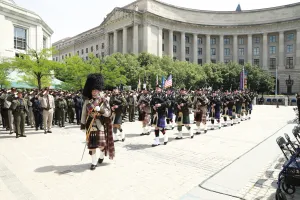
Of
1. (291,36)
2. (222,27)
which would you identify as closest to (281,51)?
(291,36)

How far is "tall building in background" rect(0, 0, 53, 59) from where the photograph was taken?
30.6m

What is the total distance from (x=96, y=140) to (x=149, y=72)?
32693 mm

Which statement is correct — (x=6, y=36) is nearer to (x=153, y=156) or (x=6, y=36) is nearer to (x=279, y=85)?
(x=153, y=156)

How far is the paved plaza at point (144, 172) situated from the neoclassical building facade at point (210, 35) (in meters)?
55.8

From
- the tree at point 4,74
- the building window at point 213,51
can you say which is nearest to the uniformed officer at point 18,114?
the tree at point 4,74

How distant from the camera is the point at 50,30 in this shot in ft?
138

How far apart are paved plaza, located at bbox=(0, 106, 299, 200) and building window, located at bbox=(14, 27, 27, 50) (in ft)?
90.2

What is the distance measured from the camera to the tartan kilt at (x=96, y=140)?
6465 mm

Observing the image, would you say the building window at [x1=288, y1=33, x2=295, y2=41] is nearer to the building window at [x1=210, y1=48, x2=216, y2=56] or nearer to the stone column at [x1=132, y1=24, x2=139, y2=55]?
the building window at [x1=210, y1=48, x2=216, y2=56]

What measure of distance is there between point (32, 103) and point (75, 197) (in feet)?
39.6

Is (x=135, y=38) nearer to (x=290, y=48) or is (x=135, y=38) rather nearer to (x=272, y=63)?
(x=272, y=63)

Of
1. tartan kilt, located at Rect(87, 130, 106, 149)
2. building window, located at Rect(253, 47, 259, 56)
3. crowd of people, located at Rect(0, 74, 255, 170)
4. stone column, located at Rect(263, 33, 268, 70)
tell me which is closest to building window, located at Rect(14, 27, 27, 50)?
crowd of people, located at Rect(0, 74, 255, 170)

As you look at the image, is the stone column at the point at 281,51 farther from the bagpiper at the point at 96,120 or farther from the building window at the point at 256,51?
the bagpiper at the point at 96,120

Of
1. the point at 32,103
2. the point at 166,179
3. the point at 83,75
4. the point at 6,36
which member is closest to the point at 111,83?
the point at 83,75
